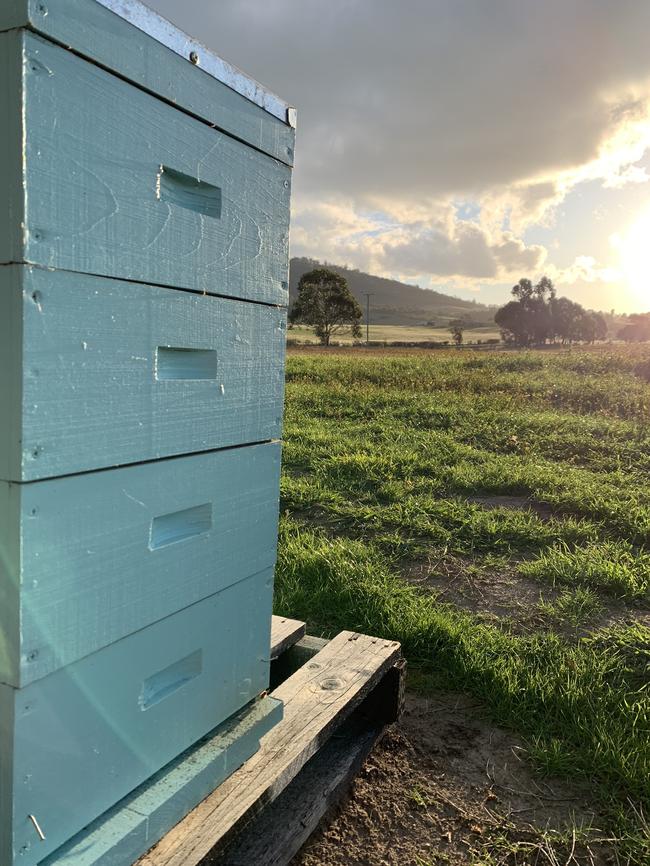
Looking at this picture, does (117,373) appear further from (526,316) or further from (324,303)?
(526,316)

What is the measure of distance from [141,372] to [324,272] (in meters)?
53.3

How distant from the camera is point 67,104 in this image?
3.64 feet

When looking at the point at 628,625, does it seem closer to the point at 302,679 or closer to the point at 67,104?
the point at 302,679

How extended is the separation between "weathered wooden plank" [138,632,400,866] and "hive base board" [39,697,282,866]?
36 millimetres

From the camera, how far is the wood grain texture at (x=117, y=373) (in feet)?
3.59

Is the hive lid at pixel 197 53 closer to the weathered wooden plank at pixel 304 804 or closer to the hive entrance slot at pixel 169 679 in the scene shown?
the hive entrance slot at pixel 169 679

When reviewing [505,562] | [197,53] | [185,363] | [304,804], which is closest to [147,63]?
[197,53]

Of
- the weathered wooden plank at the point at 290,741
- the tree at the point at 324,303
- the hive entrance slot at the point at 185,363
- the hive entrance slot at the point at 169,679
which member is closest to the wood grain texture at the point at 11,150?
the hive entrance slot at the point at 185,363

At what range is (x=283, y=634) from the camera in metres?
2.49

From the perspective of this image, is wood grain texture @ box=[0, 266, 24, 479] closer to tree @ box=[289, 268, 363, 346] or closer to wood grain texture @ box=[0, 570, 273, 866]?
wood grain texture @ box=[0, 570, 273, 866]

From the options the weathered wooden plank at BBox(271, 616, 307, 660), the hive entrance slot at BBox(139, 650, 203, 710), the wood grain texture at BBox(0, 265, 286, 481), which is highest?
the wood grain texture at BBox(0, 265, 286, 481)

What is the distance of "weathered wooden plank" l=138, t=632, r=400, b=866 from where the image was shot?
1.46 metres

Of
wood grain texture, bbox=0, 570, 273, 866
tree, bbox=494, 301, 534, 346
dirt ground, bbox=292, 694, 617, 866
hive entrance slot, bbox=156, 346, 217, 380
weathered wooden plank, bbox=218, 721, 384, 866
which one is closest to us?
wood grain texture, bbox=0, 570, 273, 866

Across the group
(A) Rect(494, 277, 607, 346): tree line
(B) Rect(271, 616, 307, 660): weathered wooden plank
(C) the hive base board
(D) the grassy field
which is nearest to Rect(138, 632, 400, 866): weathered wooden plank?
(C) the hive base board
